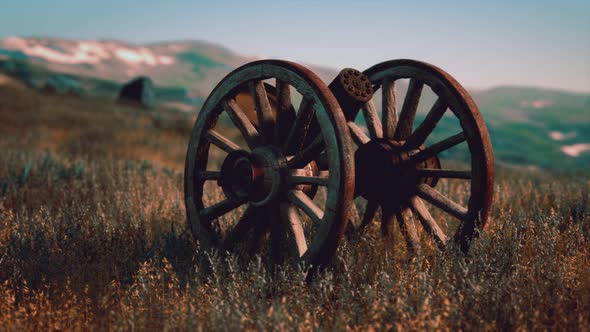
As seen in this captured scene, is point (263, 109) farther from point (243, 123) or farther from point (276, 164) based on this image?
point (276, 164)

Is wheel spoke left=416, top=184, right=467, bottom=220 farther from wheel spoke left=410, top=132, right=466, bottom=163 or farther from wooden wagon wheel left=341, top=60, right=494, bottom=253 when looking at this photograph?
wheel spoke left=410, top=132, right=466, bottom=163

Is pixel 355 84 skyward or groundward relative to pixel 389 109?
skyward

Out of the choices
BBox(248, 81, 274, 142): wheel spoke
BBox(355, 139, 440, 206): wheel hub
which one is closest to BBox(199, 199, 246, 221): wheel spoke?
BBox(248, 81, 274, 142): wheel spoke

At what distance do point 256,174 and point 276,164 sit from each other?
0.16 metres

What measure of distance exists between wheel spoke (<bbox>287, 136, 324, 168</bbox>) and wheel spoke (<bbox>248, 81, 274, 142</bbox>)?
38cm

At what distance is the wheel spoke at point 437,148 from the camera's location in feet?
11.0

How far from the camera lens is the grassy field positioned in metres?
2.40

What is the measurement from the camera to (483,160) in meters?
3.13

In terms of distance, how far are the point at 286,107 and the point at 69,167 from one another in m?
4.79

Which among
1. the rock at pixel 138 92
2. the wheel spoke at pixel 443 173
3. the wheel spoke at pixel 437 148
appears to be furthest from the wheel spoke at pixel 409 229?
the rock at pixel 138 92

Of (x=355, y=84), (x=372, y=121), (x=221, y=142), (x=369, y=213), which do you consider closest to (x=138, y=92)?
(x=221, y=142)

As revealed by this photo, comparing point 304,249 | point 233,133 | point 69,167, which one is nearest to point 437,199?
point 304,249

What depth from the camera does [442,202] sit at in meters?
3.47

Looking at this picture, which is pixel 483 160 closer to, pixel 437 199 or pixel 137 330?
pixel 437 199
